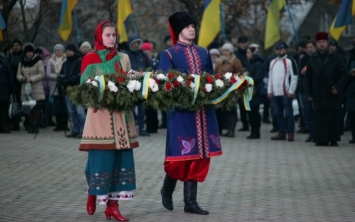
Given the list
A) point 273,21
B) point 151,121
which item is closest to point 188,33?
point 151,121

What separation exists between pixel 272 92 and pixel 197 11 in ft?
48.8

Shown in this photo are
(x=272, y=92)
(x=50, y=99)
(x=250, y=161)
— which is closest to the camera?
(x=250, y=161)

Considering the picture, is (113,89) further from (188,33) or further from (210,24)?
(210,24)

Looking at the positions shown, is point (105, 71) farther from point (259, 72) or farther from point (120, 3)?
point (120, 3)

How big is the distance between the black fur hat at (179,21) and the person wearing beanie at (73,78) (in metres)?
8.88

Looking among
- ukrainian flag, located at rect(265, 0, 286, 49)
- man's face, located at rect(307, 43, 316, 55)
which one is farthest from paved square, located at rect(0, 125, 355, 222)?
ukrainian flag, located at rect(265, 0, 286, 49)

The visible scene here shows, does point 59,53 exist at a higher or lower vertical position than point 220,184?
higher

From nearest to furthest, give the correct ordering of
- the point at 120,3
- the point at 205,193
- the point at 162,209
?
the point at 162,209
the point at 205,193
the point at 120,3

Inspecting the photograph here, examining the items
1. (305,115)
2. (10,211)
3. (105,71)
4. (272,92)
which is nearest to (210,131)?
(105,71)

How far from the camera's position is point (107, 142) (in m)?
9.44

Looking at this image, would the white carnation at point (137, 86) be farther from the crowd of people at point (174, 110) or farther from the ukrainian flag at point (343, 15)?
the ukrainian flag at point (343, 15)

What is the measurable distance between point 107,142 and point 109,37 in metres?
0.98

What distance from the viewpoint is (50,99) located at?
20.7 meters

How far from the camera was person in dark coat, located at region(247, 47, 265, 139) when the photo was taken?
1967cm
